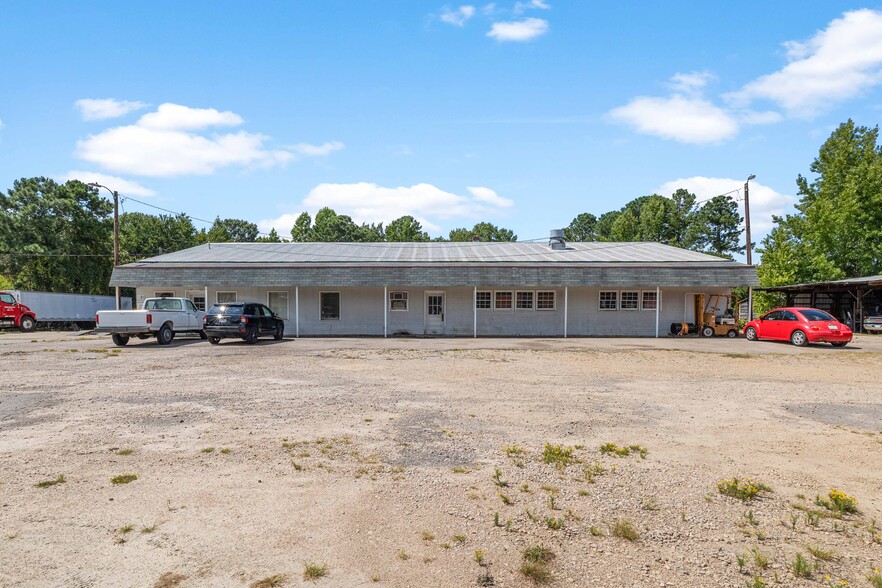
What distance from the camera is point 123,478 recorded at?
16.9 feet

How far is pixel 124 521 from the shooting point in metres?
4.21

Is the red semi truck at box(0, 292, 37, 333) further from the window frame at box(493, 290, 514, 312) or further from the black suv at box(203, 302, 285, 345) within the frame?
Answer: the window frame at box(493, 290, 514, 312)

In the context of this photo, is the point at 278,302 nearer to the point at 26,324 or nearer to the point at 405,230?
the point at 26,324

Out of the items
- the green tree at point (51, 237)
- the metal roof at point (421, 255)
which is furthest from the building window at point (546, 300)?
the green tree at point (51, 237)

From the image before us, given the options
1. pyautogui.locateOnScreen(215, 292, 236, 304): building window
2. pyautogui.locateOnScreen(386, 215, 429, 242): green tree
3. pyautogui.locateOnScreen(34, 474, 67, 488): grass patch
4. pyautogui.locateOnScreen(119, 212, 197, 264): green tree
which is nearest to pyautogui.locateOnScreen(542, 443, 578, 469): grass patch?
pyautogui.locateOnScreen(34, 474, 67, 488): grass patch

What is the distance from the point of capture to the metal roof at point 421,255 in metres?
26.1

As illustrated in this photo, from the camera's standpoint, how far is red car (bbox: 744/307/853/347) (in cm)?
2003

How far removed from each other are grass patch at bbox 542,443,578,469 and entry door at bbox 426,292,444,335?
64.0ft

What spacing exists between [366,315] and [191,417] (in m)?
17.9

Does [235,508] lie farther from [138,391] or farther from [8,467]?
[138,391]

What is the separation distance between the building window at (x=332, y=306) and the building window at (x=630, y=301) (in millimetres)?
14559

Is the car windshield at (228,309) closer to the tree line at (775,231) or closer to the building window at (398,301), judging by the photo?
the building window at (398,301)

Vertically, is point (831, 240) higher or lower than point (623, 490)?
higher

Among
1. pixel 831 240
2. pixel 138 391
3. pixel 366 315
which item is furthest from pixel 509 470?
pixel 831 240
